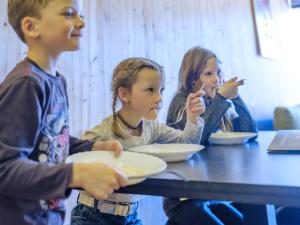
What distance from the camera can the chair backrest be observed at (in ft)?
9.22

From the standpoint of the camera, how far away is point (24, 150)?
61 cm

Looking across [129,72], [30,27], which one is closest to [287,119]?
[129,72]

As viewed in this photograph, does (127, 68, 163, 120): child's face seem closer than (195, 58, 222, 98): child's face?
Yes

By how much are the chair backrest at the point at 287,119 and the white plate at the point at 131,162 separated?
7.67 feet

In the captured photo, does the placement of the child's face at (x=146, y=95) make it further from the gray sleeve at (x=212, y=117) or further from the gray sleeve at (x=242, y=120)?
the gray sleeve at (x=242, y=120)

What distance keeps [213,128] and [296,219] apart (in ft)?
1.85

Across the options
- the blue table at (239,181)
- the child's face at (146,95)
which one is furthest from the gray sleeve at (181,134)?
the blue table at (239,181)

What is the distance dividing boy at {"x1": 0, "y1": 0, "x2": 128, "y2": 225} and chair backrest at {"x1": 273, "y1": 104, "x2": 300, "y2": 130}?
7.69 ft

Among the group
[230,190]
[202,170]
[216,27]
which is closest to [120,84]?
[202,170]

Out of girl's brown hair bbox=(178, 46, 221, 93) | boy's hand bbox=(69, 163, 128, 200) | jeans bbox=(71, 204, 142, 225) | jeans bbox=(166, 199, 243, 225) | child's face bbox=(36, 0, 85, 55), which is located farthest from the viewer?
girl's brown hair bbox=(178, 46, 221, 93)

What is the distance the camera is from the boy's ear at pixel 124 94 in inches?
43.0

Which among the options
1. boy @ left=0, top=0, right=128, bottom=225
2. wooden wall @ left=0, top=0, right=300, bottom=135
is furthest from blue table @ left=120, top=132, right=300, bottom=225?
wooden wall @ left=0, top=0, right=300, bottom=135

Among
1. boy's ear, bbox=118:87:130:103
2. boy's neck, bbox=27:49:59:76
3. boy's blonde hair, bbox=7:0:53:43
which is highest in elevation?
boy's blonde hair, bbox=7:0:53:43

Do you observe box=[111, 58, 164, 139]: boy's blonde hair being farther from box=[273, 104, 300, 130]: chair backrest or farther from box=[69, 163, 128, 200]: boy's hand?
box=[273, 104, 300, 130]: chair backrest
